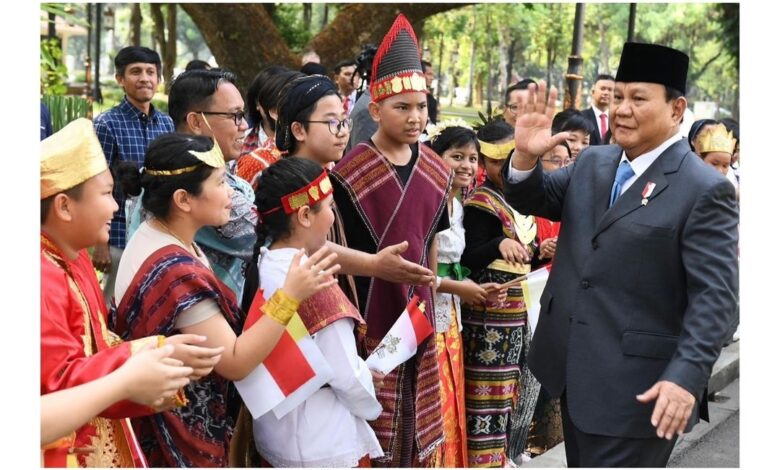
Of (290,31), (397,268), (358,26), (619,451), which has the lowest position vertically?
(619,451)

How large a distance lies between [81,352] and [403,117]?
2095 mm

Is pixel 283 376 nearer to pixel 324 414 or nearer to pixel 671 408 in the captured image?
pixel 324 414

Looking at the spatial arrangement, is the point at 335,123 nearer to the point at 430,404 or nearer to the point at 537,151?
the point at 537,151

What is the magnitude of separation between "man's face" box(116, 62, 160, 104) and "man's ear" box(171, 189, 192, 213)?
3.54 m

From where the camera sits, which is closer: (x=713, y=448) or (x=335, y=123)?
(x=335, y=123)

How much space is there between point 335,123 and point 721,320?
6.19ft

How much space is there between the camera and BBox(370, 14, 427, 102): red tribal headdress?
4.41 meters

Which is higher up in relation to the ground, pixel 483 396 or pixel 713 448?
pixel 483 396

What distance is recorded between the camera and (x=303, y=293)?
10.3ft

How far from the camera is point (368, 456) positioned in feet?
12.4

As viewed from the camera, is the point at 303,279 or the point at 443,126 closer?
the point at 303,279

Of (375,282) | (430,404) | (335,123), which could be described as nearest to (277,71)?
(335,123)

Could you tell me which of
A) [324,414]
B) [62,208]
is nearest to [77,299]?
[62,208]

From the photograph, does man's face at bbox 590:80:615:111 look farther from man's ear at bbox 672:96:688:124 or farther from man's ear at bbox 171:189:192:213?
man's ear at bbox 171:189:192:213
